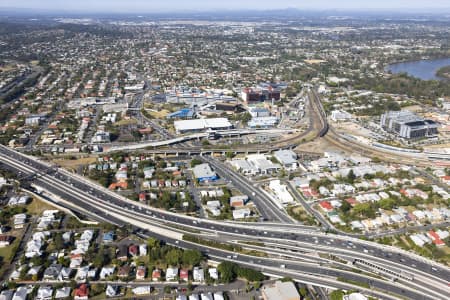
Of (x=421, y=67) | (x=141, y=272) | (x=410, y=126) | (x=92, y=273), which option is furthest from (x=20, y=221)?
(x=421, y=67)

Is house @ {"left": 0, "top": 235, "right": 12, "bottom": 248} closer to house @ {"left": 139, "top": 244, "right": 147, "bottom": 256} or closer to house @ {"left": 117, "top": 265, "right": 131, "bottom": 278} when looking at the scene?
house @ {"left": 117, "top": 265, "right": 131, "bottom": 278}

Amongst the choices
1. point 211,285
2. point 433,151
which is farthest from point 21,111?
point 433,151

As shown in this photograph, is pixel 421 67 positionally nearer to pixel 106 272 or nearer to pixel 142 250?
pixel 142 250

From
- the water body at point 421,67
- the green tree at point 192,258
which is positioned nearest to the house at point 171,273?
the green tree at point 192,258

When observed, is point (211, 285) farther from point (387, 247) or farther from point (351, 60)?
point (351, 60)

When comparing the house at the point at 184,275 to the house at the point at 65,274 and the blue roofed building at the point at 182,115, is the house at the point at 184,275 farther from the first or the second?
the blue roofed building at the point at 182,115

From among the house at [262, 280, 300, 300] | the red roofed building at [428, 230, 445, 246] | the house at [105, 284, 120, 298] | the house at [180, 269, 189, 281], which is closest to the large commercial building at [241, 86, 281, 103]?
the red roofed building at [428, 230, 445, 246]
